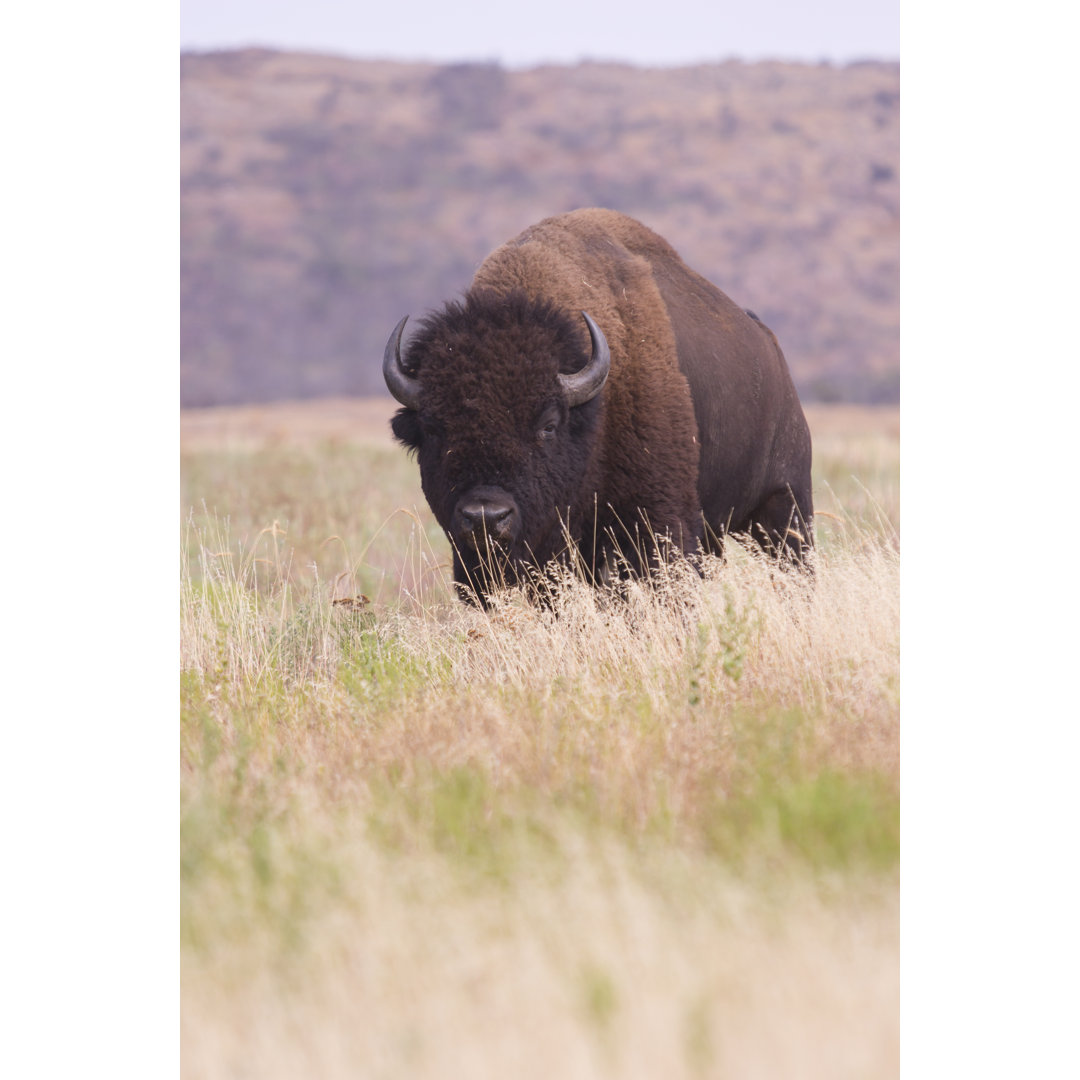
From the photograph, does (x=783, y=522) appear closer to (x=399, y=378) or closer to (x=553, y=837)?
(x=399, y=378)

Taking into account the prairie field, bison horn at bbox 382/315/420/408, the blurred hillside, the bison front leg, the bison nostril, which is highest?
the blurred hillside

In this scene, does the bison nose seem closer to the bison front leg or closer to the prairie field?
the prairie field

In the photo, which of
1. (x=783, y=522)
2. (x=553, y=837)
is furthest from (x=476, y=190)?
(x=553, y=837)

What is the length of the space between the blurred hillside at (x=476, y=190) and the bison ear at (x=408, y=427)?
162ft

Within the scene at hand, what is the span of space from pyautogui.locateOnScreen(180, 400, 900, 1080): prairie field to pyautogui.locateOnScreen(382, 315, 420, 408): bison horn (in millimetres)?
1080

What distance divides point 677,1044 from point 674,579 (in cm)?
359

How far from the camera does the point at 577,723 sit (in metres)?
4.77

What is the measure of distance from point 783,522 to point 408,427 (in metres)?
3.16

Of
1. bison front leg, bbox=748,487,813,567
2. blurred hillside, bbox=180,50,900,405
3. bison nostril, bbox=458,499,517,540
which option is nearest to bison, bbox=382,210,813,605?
bison nostril, bbox=458,499,517,540

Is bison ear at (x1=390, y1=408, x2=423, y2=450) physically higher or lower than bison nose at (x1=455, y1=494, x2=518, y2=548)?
higher

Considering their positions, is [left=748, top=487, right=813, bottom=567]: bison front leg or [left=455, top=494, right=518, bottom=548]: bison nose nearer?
[left=455, top=494, right=518, bottom=548]: bison nose

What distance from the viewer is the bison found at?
5.95 metres

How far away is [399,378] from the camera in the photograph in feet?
20.3
